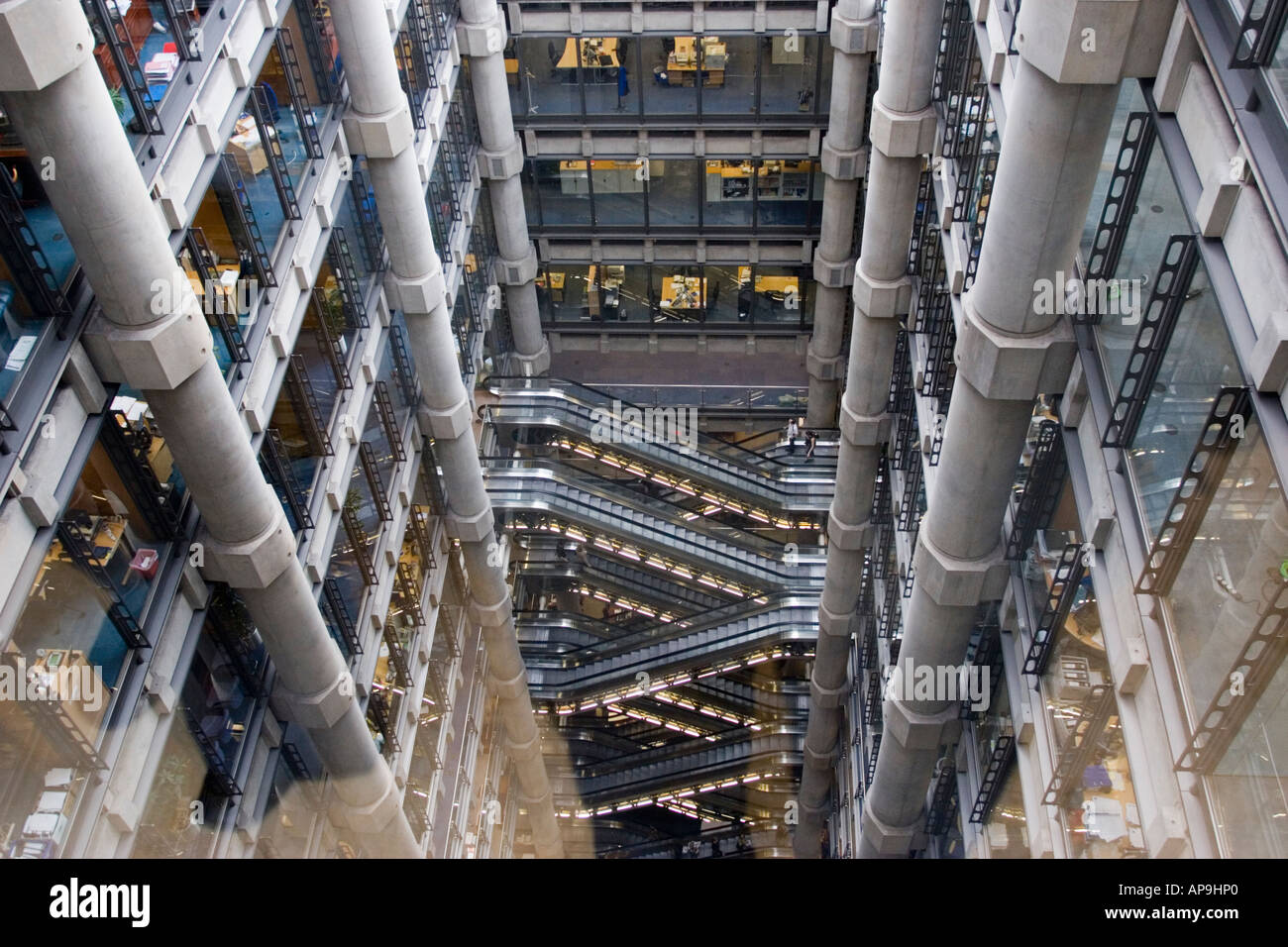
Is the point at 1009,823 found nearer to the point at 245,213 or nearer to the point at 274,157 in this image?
the point at 245,213

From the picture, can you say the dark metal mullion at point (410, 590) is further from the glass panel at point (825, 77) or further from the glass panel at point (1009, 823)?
the glass panel at point (825, 77)

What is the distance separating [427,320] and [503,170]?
11.8 m

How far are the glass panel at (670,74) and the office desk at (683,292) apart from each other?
6176 millimetres

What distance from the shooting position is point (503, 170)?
33.5 meters

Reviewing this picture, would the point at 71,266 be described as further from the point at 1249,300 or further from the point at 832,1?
the point at 832,1

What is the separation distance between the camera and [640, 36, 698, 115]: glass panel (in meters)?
35.9

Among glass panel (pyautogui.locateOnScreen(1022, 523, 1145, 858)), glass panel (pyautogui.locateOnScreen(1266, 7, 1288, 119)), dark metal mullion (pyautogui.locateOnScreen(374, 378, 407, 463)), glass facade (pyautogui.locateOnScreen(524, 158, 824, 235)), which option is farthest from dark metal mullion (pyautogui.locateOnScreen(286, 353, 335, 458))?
glass facade (pyautogui.locateOnScreen(524, 158, 824, 235))

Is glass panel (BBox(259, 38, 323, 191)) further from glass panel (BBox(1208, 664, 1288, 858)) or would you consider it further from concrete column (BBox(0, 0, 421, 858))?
glass panel (BBox(1208, 664, 1288, 858))

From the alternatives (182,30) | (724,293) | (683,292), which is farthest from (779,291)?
(182,30)

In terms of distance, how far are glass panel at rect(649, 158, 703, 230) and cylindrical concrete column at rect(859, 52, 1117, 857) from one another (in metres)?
22.6

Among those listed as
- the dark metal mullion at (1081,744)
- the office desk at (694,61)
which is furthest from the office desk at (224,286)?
the office desk at (694,61)

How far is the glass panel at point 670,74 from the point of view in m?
35.9

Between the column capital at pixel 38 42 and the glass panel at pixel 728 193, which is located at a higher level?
the glass panel at pixel 728 193
